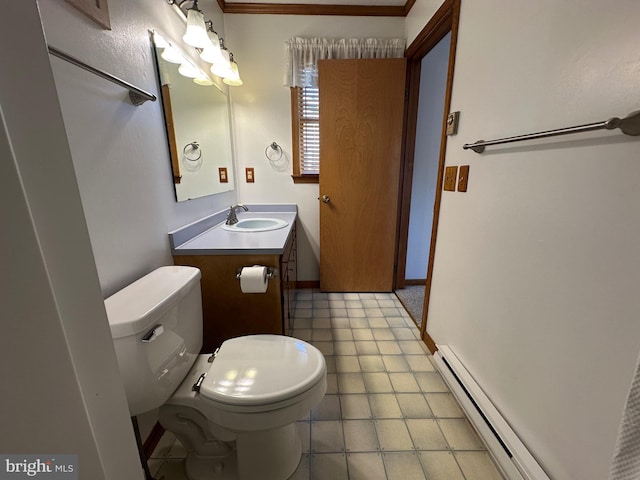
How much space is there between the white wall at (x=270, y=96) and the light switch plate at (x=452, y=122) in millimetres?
1276

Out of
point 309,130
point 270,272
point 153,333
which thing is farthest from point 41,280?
point 309,130

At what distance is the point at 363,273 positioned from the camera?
2512mm

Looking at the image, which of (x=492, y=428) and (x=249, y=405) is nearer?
(x=249, y=405)

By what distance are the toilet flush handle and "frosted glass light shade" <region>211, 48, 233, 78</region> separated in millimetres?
1568

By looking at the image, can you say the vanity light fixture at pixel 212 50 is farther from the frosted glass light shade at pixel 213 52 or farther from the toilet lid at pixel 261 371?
the toilet lid at pixel 261 371

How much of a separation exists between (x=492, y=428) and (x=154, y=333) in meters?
1.26

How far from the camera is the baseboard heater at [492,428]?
0.88 m

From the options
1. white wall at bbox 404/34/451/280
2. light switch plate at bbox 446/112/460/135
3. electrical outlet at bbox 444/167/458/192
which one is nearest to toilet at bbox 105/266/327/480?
electrical outlet at bbox 444/167/458/192

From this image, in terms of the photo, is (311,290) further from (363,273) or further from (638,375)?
(638,375)

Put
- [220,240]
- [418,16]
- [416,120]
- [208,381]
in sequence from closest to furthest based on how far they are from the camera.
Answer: [208,381], [220,240], [418,16], [416,120]

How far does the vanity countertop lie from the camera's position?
1.29 m

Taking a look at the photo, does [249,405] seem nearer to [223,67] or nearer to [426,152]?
[223,67]

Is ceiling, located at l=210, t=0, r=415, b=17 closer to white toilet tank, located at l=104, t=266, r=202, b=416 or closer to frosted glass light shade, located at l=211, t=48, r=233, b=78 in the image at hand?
Result: frosted glass light shade, located at l=211, t=48, r=233, b=78

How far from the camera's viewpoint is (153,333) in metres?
0.76
